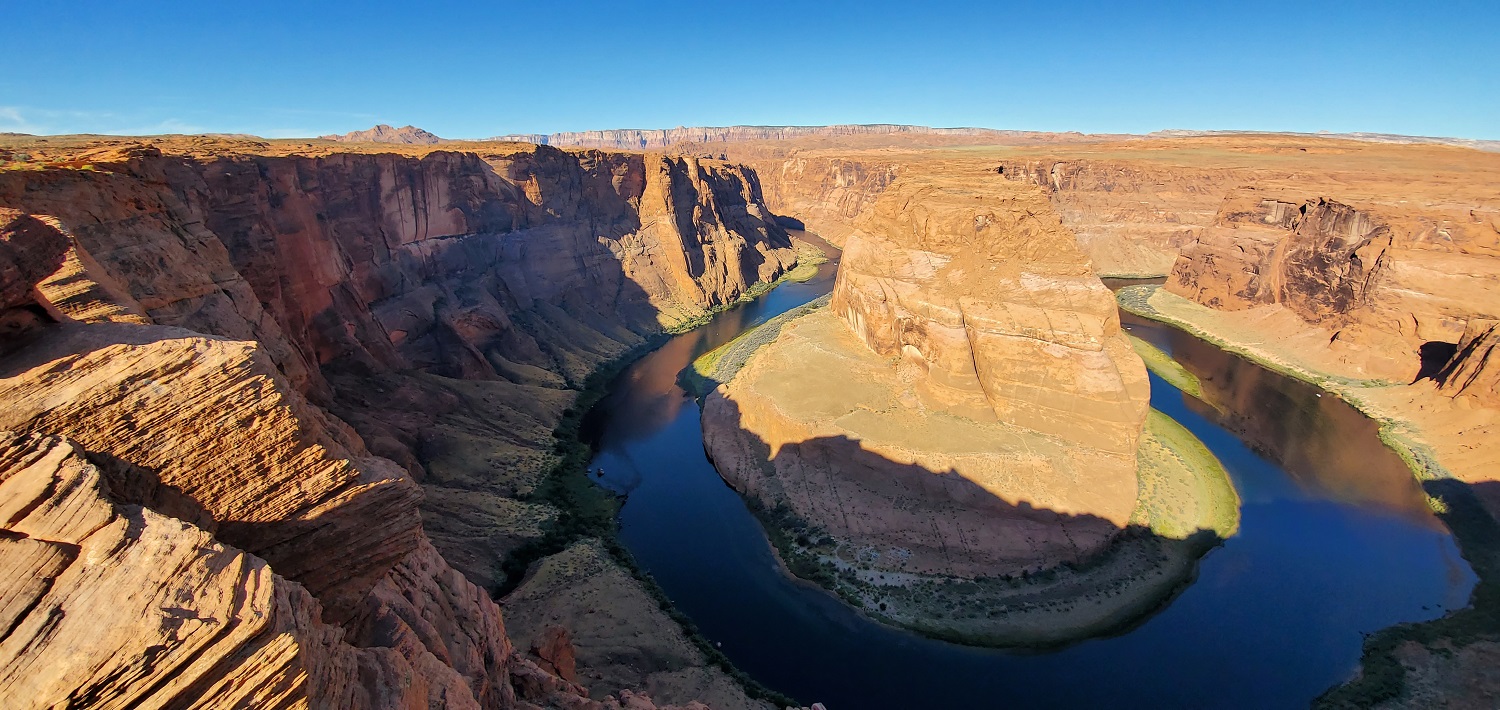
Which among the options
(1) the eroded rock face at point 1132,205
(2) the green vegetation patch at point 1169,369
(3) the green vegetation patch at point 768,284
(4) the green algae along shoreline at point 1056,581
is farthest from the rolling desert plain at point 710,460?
(1) the eroded rock face at point 1132,205

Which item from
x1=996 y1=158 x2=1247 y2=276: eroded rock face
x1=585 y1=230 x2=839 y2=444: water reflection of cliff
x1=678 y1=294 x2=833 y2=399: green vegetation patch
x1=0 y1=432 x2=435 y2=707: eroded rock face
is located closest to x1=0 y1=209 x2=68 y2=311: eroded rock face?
x1=0 y1=432 x2=435 y2=707: eroded rock face

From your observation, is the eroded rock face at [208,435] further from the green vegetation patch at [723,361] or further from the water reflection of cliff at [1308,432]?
the water reflection of cliff at [1308,432]

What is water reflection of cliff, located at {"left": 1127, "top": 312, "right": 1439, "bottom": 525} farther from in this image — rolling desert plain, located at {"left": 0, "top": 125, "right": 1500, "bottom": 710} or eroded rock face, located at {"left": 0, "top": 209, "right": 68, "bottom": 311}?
eroded rock face, located at {"left": 0, "top": 209, "right": 68, "bottom": 311}

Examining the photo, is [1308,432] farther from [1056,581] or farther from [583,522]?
[583,522]

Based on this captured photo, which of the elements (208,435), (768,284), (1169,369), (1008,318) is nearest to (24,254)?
(208,435)

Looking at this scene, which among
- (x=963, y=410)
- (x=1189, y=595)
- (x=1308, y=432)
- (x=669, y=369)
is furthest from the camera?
(x=669, y=369)

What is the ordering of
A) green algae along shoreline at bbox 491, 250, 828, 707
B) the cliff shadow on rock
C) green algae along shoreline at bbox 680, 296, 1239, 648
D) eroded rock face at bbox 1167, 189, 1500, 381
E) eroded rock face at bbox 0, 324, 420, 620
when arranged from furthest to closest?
1. eroded rock face at bbox 1167, 189, 1500, 381
2. the cliff shadow on rock
3. green algae along shoreline at bbox 680, 296, 1239, 648
4. green algae along shoreline at bbox 491, 250, 828, 707
5. eroded rock face at bbox 0, 324, 420, 620
